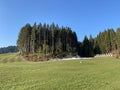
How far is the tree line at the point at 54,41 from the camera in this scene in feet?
320

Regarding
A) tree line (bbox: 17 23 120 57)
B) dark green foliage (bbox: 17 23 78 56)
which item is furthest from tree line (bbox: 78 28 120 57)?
dark green foliage (bbox: 17 23 78 56)

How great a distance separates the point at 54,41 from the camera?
334 ft

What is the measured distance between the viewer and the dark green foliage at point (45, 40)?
320 feet

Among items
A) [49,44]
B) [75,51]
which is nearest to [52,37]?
[49,44]

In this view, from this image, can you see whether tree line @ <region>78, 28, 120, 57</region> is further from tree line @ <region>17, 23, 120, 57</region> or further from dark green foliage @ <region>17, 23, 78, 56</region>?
dark green foliage @ <region>17, 23, 78, 56</region>

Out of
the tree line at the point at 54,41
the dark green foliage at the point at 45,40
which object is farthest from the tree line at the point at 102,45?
the dark green foliage at the point at 45,40

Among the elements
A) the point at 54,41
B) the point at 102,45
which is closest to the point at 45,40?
the point at 54,41

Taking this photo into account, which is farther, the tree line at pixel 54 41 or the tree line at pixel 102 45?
the tree line at pixel 102 45

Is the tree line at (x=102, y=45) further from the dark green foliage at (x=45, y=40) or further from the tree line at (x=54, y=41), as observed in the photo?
the dark green foliage at (x=45, y=40)

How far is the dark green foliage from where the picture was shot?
97562 mm

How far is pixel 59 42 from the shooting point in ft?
324

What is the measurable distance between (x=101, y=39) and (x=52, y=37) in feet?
104

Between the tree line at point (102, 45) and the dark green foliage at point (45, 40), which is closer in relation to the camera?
the dark green foliage at point (45, 40)

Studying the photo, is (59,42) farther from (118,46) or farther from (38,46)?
(118,46)
